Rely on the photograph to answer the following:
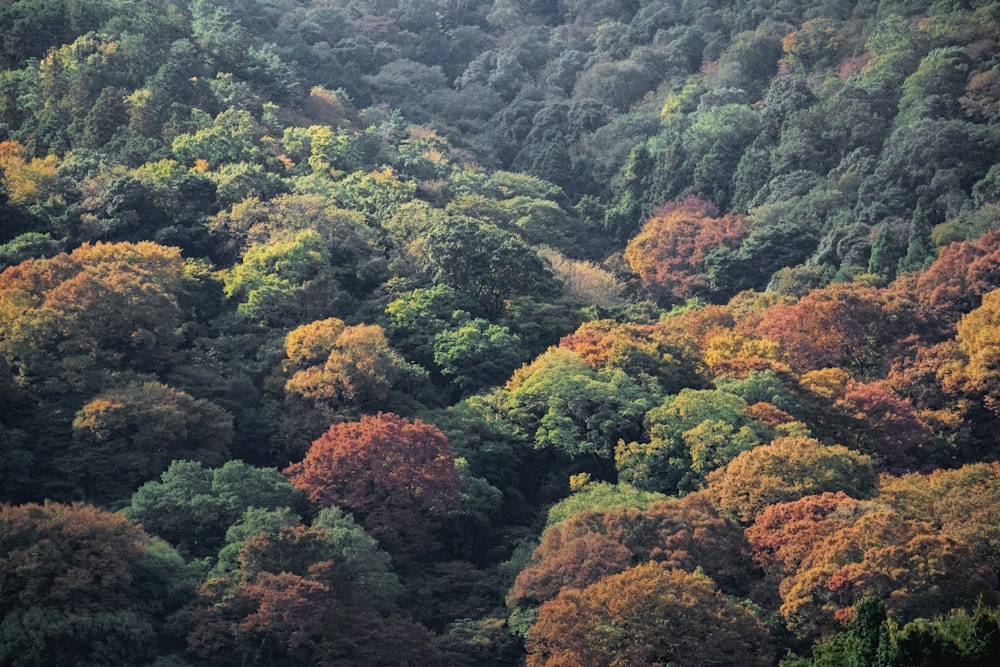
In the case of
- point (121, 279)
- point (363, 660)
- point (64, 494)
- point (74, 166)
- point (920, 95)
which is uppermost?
point (920, 95)

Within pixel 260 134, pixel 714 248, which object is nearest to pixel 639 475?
pixel 714 248

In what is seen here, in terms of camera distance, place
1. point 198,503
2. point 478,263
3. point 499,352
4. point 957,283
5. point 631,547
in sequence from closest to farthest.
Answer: point 631,547 → point 198,503 → point 499,352 → point 957,283 → point 478,263

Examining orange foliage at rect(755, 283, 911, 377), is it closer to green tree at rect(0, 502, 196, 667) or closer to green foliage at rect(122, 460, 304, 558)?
A: green foliage at rect(122, 460, 304, 558)

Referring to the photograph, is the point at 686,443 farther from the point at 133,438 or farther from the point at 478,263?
the point at 133,438

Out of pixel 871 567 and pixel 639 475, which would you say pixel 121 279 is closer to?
pixel 639 475

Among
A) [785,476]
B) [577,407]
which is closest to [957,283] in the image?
[785,476]

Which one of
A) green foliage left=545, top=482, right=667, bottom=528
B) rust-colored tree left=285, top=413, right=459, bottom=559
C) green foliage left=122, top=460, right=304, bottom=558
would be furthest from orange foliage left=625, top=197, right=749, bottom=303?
green foliage left=122, top=460, right=304, bottom=558
